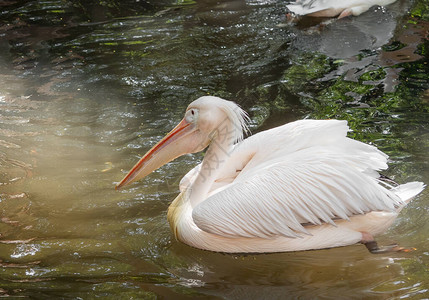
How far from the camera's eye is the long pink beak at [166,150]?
3.43 metres

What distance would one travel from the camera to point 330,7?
22.5 ft

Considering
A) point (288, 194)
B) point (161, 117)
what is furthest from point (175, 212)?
point (161, 117)

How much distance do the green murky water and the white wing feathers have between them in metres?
0.26

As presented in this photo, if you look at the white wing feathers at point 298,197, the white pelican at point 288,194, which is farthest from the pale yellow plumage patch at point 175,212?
the white wing feathers at point 298,197

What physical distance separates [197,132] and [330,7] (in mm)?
3927

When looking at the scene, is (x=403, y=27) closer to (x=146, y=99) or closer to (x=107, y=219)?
(x=146, y=99)

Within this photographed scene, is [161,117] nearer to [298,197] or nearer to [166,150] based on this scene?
[166,150]

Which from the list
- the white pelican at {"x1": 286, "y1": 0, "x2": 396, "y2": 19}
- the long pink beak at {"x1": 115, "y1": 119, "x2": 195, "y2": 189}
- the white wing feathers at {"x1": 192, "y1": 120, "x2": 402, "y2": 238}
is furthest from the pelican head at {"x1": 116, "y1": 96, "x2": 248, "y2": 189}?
the white pelican at {"x1": 286, "y1": 0, "x2": 396, "y2": 19}

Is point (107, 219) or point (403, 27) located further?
point (403, 27)

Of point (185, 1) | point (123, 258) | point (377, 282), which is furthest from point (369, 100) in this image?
point (185, 1)

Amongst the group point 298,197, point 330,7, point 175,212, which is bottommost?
point 175,212

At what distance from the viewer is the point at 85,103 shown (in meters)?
5.23

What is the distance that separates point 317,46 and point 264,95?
134 cm

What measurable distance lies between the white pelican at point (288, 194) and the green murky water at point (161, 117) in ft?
0.46
